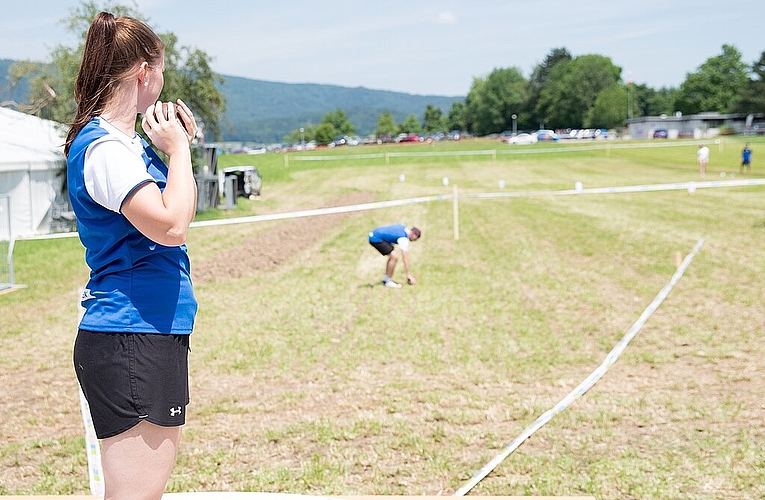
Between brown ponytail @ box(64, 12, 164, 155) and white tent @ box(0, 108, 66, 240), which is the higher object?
brown ponytail @ box(64, 12, 164, 155)

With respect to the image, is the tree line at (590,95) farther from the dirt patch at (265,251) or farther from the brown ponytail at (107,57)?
the brown ponytail at (107,57)

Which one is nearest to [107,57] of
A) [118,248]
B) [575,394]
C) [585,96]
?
[118,248]

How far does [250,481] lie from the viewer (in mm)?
4973

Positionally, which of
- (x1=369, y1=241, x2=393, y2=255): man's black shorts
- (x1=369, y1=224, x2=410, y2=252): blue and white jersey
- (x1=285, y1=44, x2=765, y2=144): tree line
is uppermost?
(x1=285, y1=44, x2=765, y2=144): tree line

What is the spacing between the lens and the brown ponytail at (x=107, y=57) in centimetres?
223

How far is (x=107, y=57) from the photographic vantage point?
2.24 m

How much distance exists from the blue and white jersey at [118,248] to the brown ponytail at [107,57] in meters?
0.08

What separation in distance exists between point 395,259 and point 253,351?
414 cm

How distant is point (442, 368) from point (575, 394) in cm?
142

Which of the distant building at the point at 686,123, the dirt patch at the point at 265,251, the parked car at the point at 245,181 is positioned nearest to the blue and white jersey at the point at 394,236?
the dirt patch at the point at 265,251

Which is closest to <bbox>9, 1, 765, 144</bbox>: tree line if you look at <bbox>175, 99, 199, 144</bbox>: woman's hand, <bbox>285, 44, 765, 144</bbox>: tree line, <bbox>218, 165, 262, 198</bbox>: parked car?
<bbox>285, 44, 765, 144</bbox>: tree line

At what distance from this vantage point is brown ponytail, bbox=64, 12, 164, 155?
223 cm

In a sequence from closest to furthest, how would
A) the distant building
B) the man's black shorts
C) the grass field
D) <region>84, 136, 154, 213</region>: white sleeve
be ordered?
<region>84, 136, 154, 213</region>: white sleeve → the grass field → the man's black shorts → the distant building

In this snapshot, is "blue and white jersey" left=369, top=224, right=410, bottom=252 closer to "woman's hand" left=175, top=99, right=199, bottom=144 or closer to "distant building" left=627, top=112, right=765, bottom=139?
"woman's hand" left=175, top=99, right=199, bottom=144
